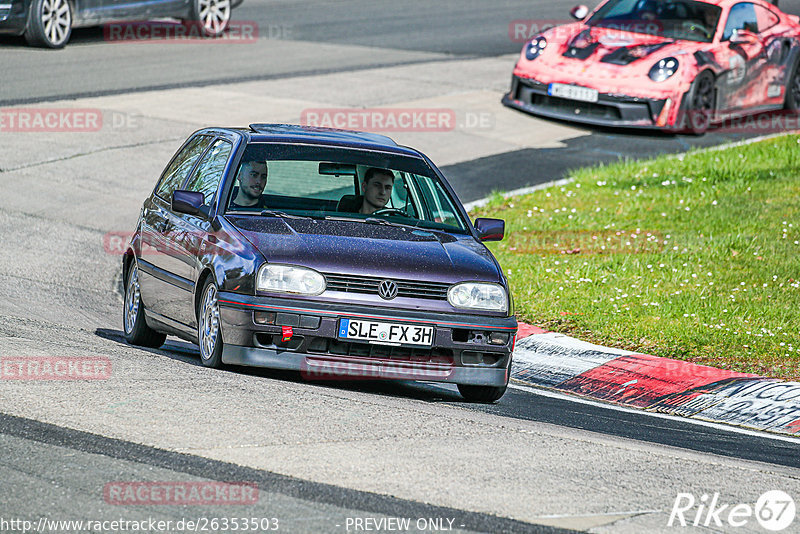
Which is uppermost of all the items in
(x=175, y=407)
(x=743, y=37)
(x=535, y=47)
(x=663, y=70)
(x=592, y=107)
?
(x=743, y=37)

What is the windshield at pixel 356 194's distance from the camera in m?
7.96

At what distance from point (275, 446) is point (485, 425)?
4.17 ft

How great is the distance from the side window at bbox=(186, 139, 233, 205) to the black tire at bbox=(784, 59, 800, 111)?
12.0 meters

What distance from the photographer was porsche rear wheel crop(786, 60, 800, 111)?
1842 cm

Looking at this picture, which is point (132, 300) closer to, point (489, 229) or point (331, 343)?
point (331, 343)

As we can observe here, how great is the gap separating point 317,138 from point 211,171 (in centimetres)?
71

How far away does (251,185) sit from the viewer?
8.04 m

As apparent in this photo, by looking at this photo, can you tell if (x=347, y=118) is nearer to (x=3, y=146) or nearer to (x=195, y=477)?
(x=3, y=146)

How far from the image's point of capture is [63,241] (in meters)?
11.9

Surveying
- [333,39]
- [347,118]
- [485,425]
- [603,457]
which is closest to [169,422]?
[485,425]

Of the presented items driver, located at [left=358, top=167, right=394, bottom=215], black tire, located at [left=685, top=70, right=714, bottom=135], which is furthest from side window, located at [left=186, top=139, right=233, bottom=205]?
black tire, located at [left=685, top=70, right=714, bottom=135]

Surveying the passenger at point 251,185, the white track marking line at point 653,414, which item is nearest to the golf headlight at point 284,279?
the passenger at point 251,185

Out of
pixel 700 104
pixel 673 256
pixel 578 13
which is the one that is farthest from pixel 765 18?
pixel 673 256

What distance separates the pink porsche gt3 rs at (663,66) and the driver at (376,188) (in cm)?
896
